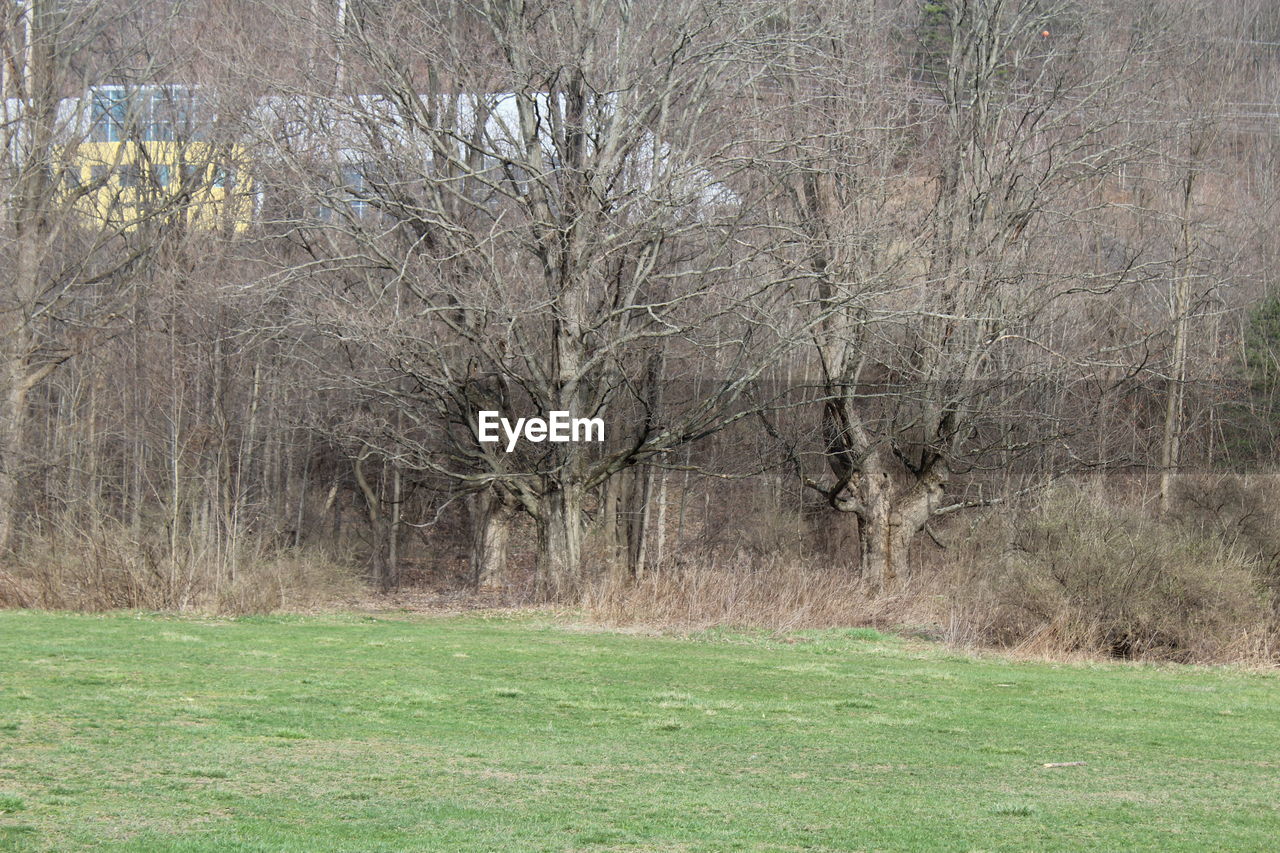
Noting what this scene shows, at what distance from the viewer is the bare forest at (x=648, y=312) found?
19125 millimetres

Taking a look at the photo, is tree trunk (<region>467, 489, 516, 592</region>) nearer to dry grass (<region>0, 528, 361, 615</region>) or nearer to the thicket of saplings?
the thicket of saplings

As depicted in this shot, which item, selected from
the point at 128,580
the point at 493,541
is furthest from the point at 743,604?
the point at 493,541

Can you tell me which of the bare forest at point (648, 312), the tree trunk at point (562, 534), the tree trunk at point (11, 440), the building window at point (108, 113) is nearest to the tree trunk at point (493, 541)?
the bare forest at point (648, 312)

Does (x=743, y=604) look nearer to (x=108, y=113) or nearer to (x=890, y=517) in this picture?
(x=890, y=517)

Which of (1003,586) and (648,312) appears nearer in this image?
(1003,586)

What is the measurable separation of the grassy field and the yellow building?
13.5 m

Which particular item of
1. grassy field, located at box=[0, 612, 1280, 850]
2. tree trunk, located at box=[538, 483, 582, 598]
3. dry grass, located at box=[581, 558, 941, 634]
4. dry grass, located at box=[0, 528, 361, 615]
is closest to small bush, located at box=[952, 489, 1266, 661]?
grassy field, located at box=[0, 612, 1280, 850]

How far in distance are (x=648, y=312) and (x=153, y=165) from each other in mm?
12902

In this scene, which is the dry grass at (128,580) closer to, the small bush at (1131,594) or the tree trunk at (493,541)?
the tree trunk at (493,541)

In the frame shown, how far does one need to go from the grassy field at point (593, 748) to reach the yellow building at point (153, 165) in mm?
13543

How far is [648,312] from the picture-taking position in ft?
67.4

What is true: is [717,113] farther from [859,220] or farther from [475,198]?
[475,198]

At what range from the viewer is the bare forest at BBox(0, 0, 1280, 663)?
19.1 metres

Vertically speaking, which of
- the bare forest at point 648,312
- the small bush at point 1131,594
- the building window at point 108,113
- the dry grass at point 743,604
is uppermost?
the building window at point 108,113
